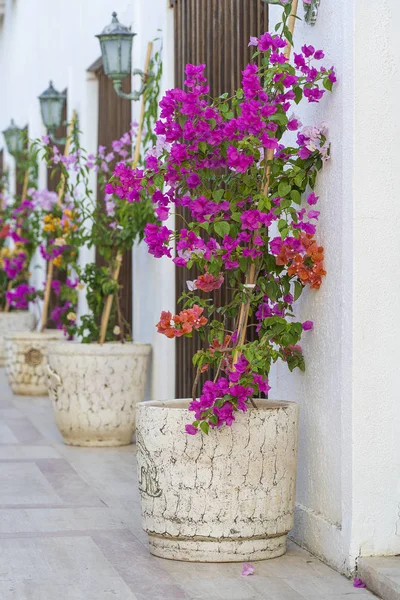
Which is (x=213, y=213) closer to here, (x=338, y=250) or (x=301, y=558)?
(x=338, y=250)

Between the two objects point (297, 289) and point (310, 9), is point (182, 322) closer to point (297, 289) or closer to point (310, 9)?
point (297, 289)

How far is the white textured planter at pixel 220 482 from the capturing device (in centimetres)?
435

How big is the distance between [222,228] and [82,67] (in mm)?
6084

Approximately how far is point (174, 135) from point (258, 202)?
416mm

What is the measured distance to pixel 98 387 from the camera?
23.6ft

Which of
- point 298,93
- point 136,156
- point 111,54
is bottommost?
point 298,93

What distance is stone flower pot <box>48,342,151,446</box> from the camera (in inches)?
283

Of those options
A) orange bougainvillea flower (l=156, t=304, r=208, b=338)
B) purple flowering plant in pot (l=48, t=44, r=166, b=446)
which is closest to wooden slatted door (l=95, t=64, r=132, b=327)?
purple flowering plant in pot (l=48, t=44, r=166, b=446)

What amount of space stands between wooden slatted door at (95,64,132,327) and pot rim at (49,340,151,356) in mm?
754

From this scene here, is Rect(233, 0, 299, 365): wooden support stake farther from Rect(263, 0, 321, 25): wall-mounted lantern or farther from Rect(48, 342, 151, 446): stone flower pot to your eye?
Rect(48, 342, 151, 446): stone flower pot

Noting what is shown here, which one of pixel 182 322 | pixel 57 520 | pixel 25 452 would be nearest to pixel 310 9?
pixel 182 322

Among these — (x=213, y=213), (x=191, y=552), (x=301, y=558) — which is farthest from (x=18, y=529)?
(x=213, y=213)

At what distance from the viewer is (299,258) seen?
454 centimetres

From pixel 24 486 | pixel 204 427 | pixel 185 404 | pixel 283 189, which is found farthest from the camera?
pixel 24 486
